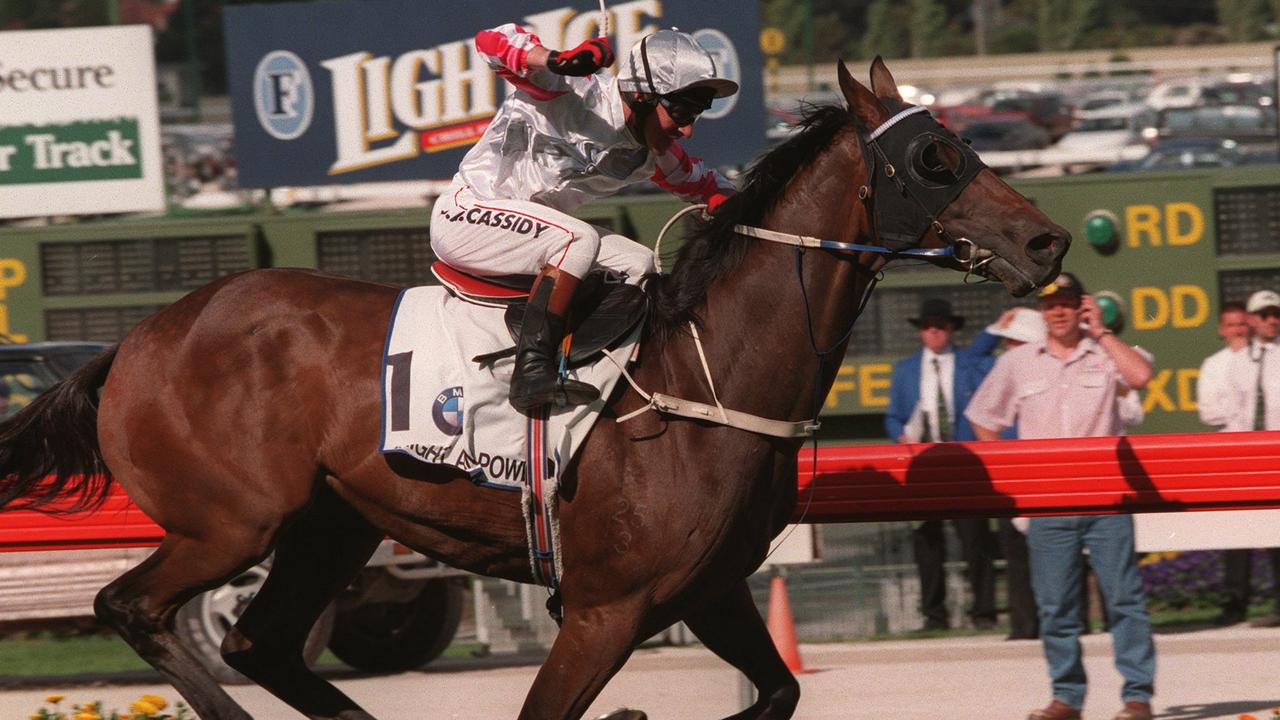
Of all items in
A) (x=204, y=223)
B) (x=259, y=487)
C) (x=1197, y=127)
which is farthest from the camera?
(x=1197, y=127)

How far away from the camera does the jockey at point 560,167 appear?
4645 millimetres

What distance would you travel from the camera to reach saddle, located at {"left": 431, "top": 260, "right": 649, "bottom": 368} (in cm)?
474

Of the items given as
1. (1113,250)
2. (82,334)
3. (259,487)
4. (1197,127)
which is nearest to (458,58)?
(82,334)

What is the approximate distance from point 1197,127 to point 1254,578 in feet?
45.6

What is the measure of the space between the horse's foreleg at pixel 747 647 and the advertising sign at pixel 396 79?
6.45 metres

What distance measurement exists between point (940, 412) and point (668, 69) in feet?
15.6

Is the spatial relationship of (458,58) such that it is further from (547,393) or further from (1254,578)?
(547,393)

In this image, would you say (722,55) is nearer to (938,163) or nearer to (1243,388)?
(1243,388)

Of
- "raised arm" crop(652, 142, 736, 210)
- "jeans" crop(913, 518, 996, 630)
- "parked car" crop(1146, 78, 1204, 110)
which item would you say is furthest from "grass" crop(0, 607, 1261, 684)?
"parked car" crop(1146, 78, 1204, 110)

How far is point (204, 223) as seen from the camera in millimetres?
10281

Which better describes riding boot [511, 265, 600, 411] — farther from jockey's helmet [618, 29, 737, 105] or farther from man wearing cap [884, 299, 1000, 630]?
man wearing cap [884, 299, 1000, 630]

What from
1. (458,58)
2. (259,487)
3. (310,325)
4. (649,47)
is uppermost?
(458,58)

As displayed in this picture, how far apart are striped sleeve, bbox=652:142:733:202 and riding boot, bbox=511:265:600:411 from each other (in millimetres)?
566

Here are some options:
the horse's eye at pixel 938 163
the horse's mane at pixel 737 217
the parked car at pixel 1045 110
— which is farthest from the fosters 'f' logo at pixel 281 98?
the parked car at pixel 1045 110
